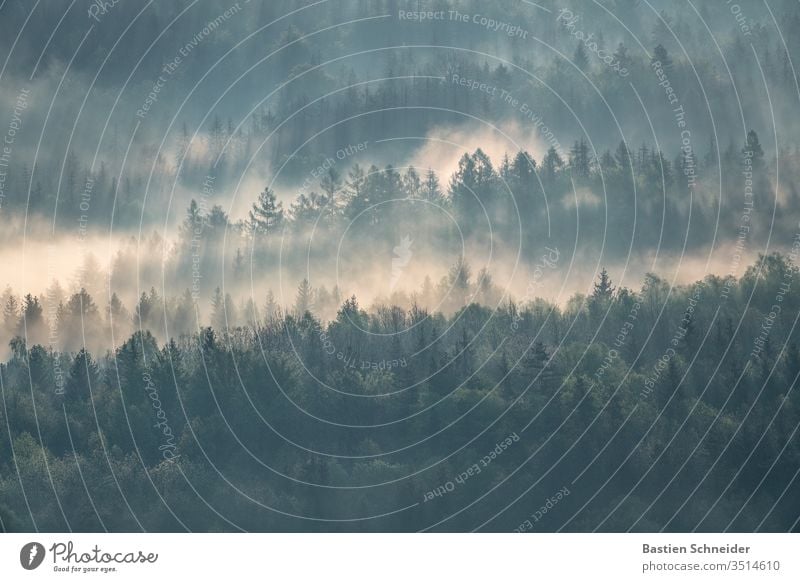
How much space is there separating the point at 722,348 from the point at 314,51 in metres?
10.5

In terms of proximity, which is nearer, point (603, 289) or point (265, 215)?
point (603, 289)

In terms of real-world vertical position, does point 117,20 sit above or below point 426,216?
above

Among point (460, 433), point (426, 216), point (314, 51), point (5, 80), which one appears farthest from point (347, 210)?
point (5, 80)

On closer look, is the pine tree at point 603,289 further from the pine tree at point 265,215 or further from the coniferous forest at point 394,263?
the pine tree at point 265,215

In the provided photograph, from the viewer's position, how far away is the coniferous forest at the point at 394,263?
26.0 meters

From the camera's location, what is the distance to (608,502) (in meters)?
25.6

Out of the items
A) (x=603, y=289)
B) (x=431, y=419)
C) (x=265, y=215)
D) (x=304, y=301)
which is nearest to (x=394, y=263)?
(x=304, y=301)

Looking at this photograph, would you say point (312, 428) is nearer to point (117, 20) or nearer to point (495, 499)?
point (495, 499)
